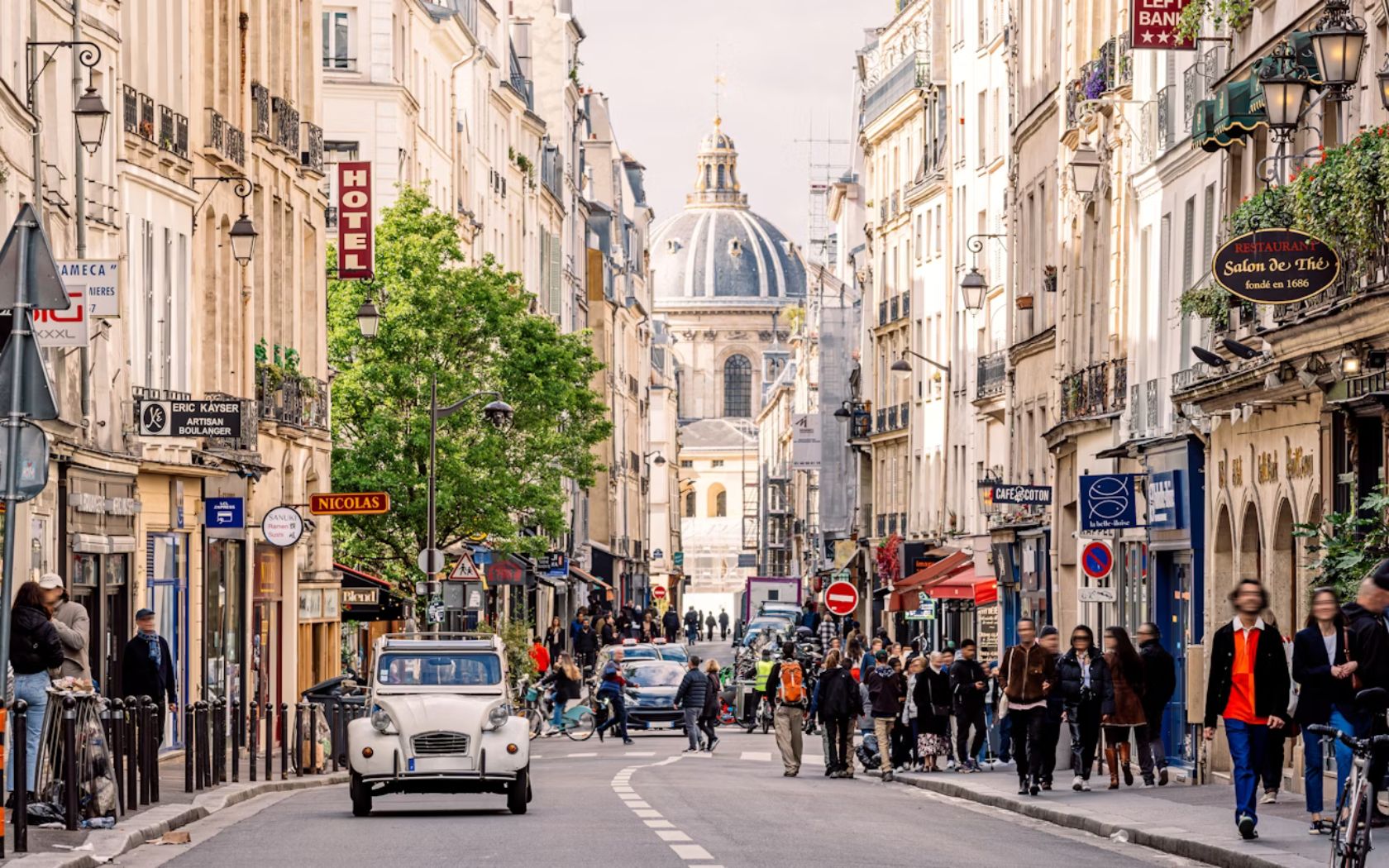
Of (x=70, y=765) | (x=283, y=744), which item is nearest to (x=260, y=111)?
(x=283, y=744)

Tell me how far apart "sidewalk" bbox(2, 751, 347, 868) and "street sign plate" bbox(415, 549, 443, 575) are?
60.6 ft

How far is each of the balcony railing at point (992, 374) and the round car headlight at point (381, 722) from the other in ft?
120

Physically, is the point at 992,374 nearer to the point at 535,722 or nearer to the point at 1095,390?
the point at 535,722

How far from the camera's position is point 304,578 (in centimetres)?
4712

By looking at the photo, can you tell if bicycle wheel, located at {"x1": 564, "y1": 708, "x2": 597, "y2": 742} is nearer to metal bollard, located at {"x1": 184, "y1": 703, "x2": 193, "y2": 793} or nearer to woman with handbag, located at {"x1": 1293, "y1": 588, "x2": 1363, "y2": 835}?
metal bollard, located at {"x1": 184, "y1": 703, "x2": 193, "y2": 793}

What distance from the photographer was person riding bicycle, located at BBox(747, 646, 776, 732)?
54.3 meters

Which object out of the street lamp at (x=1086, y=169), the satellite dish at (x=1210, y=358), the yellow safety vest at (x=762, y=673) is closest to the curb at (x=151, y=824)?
the satellite dish at (x=1210, y=358)

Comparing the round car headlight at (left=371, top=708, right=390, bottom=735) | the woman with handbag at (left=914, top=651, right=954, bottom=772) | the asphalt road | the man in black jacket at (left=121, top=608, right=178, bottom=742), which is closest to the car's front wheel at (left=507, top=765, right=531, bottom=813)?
the asphalt road

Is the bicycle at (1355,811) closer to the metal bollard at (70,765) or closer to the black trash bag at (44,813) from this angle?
the metal bollard at (70,765)

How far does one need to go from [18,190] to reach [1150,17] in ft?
43.2

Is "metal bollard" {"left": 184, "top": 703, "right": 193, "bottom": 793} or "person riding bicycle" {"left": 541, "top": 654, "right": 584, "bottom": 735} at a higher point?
"metal bollard" {"left": 184, "top": 703, "right": 193, "bottom": 793}

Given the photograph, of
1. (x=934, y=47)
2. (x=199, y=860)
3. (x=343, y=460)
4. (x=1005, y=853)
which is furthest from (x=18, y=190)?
(x=934, y=47)

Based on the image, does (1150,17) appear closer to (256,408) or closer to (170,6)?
(170,6)

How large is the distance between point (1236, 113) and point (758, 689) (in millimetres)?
28047
